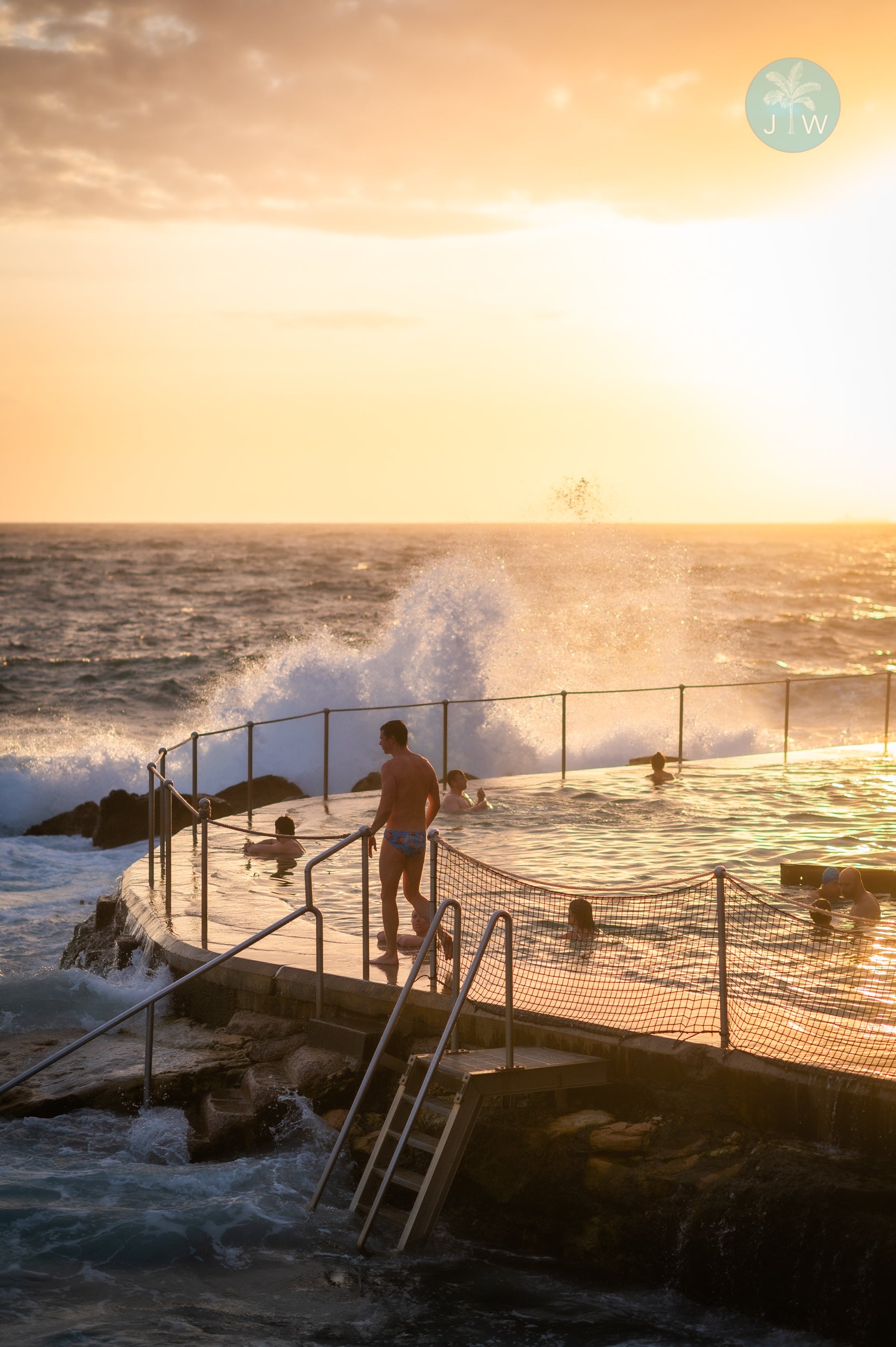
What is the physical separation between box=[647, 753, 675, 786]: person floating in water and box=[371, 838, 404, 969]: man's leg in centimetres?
851

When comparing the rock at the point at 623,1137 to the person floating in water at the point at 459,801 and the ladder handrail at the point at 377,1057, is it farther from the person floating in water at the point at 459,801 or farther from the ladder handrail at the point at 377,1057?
the person floating in water at the point at 459,801

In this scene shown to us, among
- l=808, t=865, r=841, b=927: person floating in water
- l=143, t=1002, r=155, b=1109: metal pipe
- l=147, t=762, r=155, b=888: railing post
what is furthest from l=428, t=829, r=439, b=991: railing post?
l=147, t=762, r=155, b=888: railing post

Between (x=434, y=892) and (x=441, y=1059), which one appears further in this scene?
(x=434, y=892)

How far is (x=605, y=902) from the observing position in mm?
10414

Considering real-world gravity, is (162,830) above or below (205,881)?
below

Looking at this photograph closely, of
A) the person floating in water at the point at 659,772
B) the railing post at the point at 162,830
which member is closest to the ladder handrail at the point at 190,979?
the railing post at the point at 162,830

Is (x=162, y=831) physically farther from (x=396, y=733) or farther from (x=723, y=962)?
A: (x=723, y=962)

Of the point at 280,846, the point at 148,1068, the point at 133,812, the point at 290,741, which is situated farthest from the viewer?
the point at 290,741

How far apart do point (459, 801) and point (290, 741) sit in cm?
1093

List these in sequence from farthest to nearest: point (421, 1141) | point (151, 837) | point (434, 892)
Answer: point (151, 837), point (434, 892), point (421, 1141)

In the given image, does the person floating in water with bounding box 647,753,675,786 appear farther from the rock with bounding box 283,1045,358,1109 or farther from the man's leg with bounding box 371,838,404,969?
the rock with bounding box 283,1045,358,1109

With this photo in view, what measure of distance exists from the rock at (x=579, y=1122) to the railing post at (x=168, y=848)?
4.21m

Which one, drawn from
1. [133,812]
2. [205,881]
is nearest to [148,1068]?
[205,881]

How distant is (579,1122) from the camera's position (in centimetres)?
722
